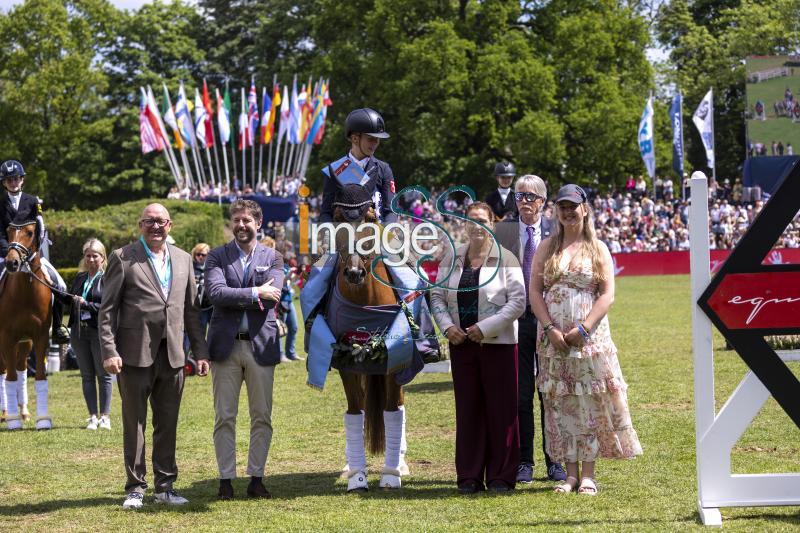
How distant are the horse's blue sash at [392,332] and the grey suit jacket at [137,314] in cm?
80

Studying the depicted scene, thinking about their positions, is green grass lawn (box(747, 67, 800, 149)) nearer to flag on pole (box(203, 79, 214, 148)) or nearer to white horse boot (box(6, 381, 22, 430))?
→ flag on pole (box(203, 79, 214, 148))

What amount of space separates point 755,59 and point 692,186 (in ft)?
102

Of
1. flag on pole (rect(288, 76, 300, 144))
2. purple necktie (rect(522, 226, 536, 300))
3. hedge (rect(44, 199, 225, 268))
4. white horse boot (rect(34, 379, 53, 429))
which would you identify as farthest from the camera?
flag on pole (rect(288, 76, 300, 144))

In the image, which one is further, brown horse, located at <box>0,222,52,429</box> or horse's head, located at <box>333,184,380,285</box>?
brown horse, located at <box>0,222,52,429</box>

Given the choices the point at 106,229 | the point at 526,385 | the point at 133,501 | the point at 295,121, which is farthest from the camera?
the point at 295,121

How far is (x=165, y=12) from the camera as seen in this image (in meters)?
62.6

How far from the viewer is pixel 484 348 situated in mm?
8172

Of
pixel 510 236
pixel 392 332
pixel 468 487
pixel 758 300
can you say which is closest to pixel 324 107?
pixel 510 236

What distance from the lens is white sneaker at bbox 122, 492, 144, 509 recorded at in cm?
788

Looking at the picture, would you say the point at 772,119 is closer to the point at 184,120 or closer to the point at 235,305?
the point at 184,120

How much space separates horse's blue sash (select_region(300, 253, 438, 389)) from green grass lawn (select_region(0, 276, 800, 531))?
0.92 metres

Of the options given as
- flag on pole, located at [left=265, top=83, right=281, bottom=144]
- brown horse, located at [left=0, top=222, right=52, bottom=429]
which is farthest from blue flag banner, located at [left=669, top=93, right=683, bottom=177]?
brown horse, located at [left=0, top=222, right=52, bottom=429]

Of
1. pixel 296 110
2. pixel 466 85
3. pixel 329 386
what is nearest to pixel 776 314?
pixel 329 386

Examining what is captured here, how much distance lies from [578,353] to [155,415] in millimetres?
3071
